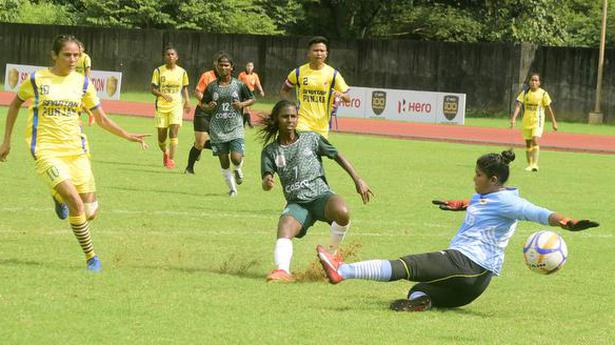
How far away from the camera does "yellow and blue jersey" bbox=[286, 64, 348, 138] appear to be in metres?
15.8

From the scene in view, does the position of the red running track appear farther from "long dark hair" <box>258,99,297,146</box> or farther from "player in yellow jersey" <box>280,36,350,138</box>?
"long dark hair" <box>258,99,297,146</box>

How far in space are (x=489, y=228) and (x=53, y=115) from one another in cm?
401

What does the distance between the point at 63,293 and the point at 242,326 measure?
1742mm

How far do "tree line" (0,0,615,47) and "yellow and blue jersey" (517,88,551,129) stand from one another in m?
25.2

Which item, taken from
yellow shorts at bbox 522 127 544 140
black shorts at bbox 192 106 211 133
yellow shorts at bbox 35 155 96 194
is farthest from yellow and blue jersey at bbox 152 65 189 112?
yellow shorts at bbox 35 155 96 194

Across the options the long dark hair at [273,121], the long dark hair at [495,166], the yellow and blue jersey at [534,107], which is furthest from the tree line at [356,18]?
the long dark hair at [495,166]

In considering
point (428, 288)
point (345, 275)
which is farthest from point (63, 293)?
point (428, 288)

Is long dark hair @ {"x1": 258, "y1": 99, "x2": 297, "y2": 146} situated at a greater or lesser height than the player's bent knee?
greater

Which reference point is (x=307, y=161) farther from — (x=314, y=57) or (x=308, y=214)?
(x=314, y=57)

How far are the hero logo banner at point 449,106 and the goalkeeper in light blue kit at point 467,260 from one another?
1190 inches

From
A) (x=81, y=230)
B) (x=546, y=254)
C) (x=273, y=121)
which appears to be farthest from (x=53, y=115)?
(x=546, y=254)

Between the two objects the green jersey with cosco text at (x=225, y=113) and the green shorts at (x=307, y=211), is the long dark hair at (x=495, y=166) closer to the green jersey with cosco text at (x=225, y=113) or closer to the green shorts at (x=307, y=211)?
the green shorts at (x=307, y=211)

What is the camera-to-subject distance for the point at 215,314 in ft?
28.0

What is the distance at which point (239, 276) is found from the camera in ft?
34.2
